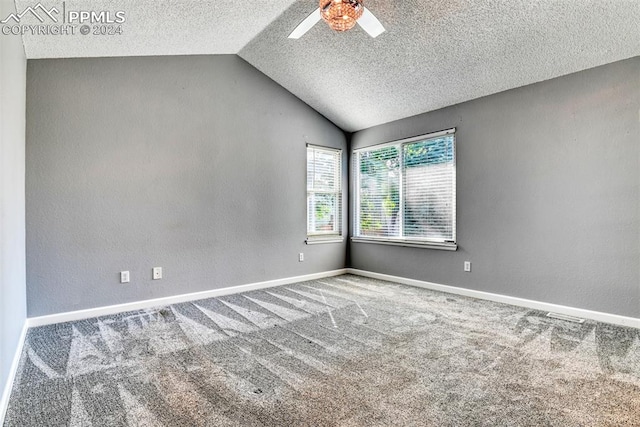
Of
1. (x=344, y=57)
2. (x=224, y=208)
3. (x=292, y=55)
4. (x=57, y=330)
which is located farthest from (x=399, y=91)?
(x=57, y=330)

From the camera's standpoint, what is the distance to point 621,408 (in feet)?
5.55

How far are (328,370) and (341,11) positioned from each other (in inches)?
93.0

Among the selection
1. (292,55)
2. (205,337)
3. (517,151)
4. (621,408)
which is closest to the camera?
(621,408)

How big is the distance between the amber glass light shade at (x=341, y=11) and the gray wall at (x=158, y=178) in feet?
7.43

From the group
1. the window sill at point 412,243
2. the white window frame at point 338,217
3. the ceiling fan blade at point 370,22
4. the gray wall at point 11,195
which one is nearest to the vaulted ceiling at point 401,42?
the gray wall at point 11,195

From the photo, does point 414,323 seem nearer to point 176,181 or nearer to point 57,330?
point 176,181

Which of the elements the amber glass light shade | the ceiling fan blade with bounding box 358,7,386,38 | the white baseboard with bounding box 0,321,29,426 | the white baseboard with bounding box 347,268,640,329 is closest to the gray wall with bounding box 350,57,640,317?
the white baseboard with bounding box 347,268,640,329

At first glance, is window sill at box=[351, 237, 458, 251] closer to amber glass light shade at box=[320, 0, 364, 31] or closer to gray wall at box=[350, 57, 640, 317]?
gray wall at box=[350, 57, 640, 317]

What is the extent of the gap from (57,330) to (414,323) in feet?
10.5

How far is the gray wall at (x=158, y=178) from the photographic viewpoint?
3.02 metres

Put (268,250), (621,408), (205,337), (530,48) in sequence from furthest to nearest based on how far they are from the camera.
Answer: (268,250), (530,48), (205,337), (621,408)

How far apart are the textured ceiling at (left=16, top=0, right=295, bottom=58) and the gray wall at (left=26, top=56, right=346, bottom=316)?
7.2 inches

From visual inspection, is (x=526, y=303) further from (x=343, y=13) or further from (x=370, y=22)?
(x=343, y=13)

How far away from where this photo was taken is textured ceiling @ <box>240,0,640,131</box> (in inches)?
103
